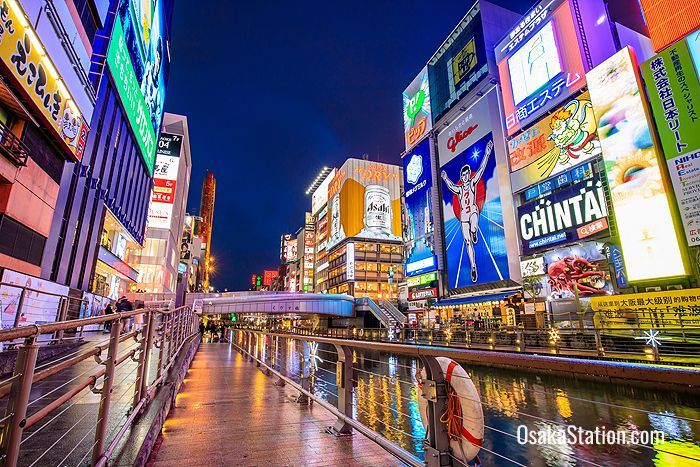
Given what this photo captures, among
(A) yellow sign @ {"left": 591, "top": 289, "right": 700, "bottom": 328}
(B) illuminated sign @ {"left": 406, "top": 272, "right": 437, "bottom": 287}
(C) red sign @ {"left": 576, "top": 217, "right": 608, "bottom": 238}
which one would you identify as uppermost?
(C) red sign @ {"left": 576, "top": 217, "right": 608, "bottom": 238}

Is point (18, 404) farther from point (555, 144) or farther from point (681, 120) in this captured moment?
point (555, 144)

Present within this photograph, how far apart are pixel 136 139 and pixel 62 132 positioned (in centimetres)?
1789

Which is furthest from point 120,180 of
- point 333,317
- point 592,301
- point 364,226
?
point 364,226

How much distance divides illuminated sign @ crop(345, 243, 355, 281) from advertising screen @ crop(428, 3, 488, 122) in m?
32.6

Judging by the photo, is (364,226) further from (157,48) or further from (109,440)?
(109,440)

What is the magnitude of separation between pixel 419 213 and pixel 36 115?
4134 centimetres

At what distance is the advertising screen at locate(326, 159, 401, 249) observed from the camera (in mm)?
74562

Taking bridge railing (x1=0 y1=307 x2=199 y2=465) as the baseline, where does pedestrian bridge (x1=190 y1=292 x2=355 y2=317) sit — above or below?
above

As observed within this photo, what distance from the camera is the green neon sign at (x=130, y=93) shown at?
71.6 feet

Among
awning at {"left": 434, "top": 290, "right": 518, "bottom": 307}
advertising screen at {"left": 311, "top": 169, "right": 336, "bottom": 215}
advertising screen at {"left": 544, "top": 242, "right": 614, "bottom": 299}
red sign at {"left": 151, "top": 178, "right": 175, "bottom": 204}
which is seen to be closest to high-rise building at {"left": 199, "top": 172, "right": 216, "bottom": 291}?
advertising screen at {"left": 311, "top": 169, "right": 336, "bottom": 215}

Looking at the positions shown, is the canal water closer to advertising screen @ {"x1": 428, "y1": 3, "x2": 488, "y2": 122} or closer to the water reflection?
the water reflection

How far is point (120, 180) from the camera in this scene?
26984 millimetres

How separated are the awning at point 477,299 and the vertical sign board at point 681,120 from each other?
14.3m

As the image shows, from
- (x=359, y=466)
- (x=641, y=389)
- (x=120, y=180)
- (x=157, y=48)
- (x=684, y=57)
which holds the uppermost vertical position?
(x=157, y=48)
